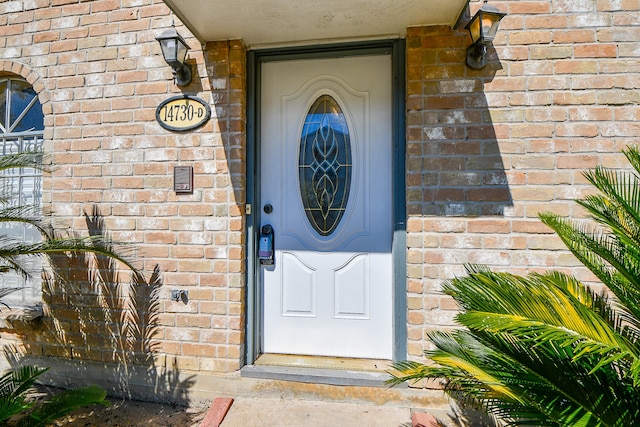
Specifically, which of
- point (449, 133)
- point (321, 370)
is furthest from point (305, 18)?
point (321, 370)

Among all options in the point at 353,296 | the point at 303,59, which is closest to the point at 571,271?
the point at 353,296

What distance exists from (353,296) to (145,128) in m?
1.84

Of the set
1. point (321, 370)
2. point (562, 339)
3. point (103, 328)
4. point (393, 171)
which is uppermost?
point (393, 171)

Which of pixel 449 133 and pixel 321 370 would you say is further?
pixel 321 370

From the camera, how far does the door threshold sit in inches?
85.6

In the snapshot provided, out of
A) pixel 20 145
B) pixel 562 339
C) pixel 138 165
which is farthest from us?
pixel 20 145

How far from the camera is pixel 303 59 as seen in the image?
94.7 inches

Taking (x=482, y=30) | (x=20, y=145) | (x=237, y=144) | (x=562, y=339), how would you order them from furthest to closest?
1. (x=20, y=145)
2. (x=237, y=144)
3. (x=482, y=30)
4. (x=562, y=339)

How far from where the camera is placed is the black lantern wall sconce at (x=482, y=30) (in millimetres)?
1920

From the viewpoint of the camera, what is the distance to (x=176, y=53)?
2.18 m

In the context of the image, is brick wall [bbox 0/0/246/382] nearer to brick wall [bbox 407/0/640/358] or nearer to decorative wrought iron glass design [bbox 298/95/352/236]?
decorative wrought iron glass design [bbox 298/95/352/236]

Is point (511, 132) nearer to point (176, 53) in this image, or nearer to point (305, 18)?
point (305, 18)

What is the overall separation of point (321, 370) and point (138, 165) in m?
1.85

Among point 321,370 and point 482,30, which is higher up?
point 482,30
